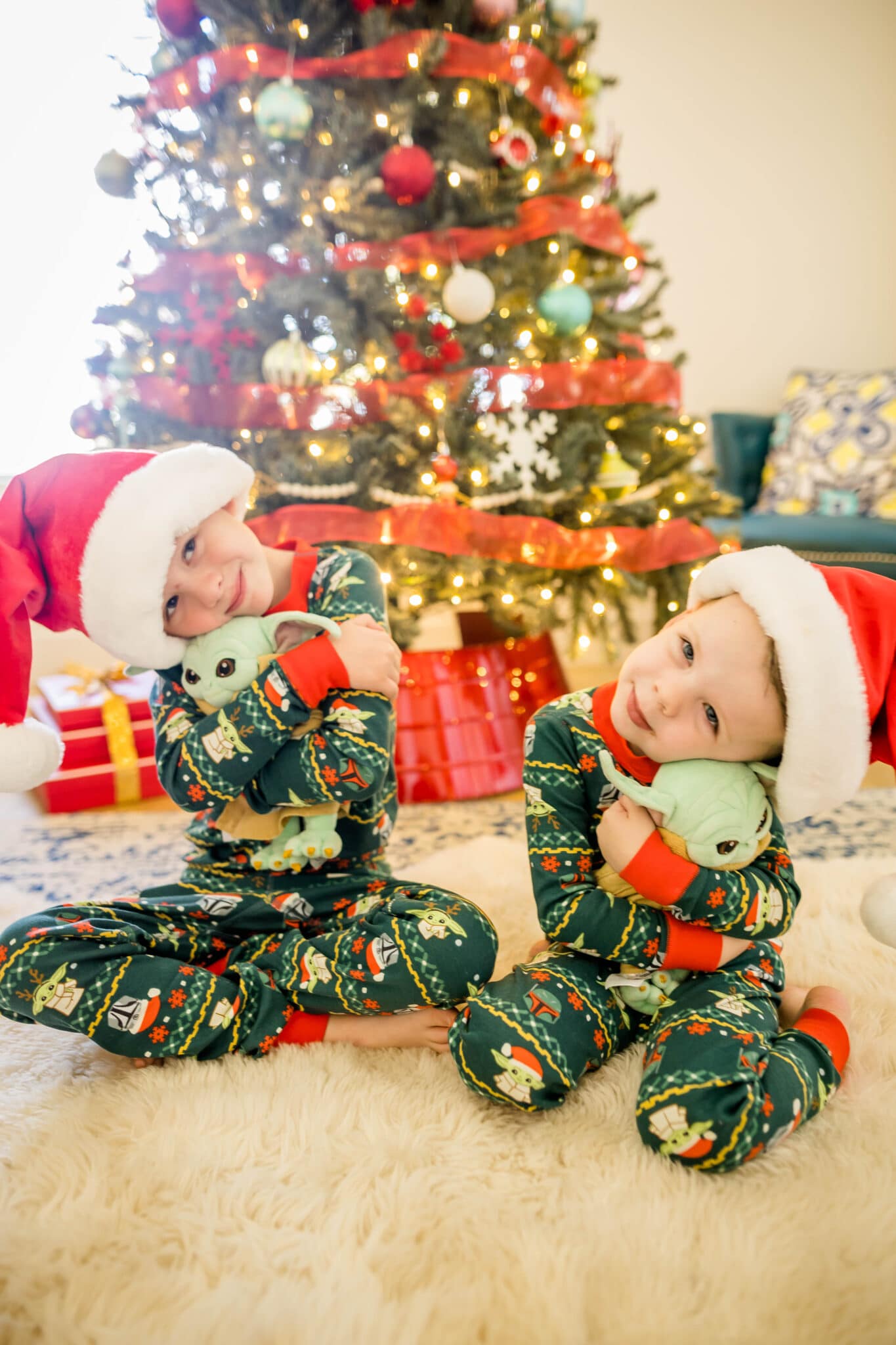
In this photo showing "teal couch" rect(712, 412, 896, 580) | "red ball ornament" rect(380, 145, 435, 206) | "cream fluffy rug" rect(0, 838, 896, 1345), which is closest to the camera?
"cream fluffy rug" rect(0, 838, 896, 1345)

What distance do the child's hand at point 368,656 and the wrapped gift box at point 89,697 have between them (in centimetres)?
96

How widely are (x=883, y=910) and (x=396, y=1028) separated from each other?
1.65 feet

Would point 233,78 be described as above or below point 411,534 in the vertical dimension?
above

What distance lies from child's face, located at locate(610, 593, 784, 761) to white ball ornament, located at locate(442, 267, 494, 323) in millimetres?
1008

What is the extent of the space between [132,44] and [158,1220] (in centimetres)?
275

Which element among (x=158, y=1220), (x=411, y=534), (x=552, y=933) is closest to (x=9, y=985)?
(x=158, y=1220)

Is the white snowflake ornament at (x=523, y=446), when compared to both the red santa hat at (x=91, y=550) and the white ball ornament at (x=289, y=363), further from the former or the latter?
the red santa hat at (x=91, y=550)

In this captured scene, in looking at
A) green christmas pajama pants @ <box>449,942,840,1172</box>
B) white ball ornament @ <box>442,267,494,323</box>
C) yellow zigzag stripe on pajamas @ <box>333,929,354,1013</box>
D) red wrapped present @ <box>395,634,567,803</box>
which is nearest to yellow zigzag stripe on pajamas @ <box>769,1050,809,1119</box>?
green christmas pajama pants @ <box>449,942,840,1172</box>

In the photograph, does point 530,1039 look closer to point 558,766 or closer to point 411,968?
point 411,968

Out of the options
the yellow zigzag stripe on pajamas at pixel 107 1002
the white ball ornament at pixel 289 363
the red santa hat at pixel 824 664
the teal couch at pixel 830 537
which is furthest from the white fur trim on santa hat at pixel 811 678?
the teal couch at pixel 830 537

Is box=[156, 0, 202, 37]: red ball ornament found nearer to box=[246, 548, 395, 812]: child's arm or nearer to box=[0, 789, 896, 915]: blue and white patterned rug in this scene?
box=[246, 548, 395, 812]: child's arm

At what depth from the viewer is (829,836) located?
1.53 m

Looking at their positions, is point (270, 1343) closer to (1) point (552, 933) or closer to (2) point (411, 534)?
(1) point (552, 933)

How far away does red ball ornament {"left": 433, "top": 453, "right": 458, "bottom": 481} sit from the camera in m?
1.64
